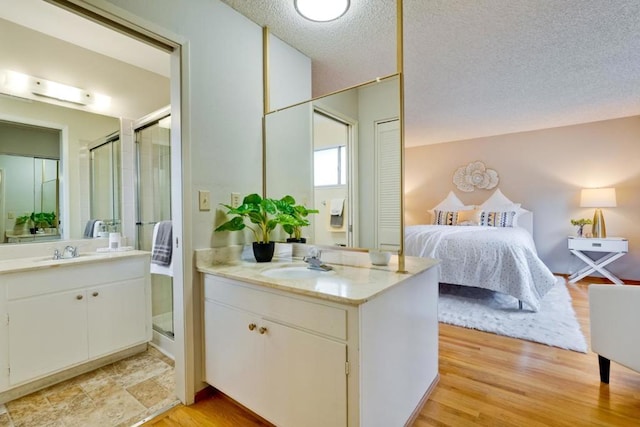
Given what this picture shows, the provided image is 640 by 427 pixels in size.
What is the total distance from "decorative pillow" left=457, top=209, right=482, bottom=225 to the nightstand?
47.4 inches

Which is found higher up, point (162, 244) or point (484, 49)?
point (484, 49)

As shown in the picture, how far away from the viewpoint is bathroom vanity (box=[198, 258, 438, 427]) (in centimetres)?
113

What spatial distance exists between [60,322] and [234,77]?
187 cm

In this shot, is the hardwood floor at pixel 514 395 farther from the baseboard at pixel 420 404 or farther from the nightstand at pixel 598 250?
the nightstand at pixel 598 250

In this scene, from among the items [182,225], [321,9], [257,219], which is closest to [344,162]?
[257,219]

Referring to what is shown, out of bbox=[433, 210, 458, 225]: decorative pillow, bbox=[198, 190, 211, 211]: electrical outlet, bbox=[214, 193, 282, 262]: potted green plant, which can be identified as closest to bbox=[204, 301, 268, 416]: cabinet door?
bbox=[214, 193, 282, 262]: potted green plant

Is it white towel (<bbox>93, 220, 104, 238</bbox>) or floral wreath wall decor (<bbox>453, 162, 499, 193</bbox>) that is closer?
white towel (<bbox>93, 220, 104, 238</bbox>)

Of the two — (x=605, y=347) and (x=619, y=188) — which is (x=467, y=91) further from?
(x=619, y=188)

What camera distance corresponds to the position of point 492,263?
10.3 feet

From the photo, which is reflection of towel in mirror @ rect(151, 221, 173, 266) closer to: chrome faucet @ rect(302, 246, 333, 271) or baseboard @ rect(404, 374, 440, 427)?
chrome faucet @ rect(302, 246, 333, 271)

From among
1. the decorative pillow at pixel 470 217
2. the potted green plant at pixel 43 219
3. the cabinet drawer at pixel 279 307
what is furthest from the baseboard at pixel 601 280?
the potted green plant at pixel 43 219

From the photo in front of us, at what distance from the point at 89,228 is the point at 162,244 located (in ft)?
2.13

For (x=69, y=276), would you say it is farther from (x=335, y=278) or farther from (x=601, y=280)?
(x=601, y=280)

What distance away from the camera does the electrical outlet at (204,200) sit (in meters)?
1.71
